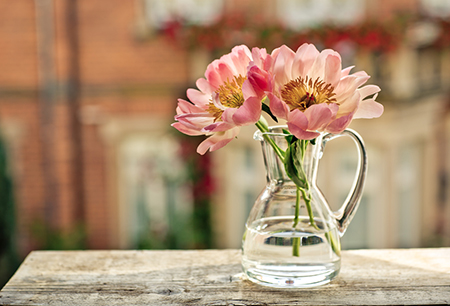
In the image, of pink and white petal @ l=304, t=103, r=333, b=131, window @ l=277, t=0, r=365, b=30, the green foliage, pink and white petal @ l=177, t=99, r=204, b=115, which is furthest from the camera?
the green foliage

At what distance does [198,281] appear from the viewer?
94 cm

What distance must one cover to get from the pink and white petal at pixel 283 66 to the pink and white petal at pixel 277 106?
39mm

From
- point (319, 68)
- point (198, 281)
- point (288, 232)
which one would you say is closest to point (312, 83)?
point (319, 68)

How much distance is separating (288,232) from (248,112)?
22 centimetres

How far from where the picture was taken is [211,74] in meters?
0.86

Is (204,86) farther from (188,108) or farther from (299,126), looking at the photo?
(299,126)

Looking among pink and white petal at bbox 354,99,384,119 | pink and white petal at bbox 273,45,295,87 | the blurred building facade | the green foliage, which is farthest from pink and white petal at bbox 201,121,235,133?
the green foliage

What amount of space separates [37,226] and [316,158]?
389 cm

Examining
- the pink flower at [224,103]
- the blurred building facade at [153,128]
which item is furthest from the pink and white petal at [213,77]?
the blurred building facade at [153,128]

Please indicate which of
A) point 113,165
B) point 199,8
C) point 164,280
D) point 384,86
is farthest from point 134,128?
point 164,280

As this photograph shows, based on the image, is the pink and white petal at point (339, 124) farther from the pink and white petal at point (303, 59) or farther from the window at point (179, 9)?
Result: the window at point (179, 9)

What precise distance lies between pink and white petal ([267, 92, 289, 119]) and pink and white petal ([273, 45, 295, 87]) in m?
0.04

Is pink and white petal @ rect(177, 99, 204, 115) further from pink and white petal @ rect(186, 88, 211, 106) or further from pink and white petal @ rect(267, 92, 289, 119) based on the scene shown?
pink and white petal @ rect(267, 92, 289, 119)

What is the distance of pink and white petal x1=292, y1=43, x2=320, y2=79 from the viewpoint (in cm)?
80
